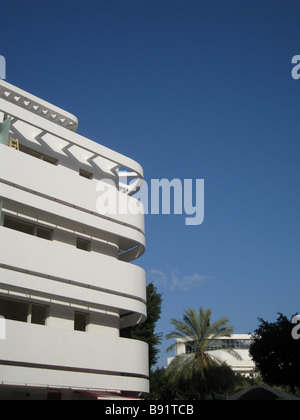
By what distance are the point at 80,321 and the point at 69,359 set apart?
231 centimetres

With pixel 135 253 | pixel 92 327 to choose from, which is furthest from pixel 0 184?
pixel 135 253

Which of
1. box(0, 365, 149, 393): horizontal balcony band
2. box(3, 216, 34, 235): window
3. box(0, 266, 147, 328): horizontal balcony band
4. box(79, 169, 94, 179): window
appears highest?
box(79, 169, 94, 179): window

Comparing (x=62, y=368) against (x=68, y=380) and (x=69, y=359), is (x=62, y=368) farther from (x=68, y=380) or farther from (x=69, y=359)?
(x=68, y=380)

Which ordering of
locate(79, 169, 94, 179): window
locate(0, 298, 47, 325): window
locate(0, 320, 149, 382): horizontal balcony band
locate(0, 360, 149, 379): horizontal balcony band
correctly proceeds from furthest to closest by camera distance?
locate(79, 169, 94, 179): window, locate(0, 298, 47, 325): window, locate(0, 360, 149, 379): horizontal balcony band, locate(0, 320, 149, 382): horizontal balcony band

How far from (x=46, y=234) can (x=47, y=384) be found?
235 inches

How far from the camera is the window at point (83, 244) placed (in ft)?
67.9

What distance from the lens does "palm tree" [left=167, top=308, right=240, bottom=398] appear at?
33156 millimetres

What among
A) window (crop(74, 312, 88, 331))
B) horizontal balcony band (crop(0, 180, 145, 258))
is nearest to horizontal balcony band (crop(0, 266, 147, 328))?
window (crop(74, 312, 88, 331))

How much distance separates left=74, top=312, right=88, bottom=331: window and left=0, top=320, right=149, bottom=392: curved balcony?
1252mm

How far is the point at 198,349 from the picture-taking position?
3462cm

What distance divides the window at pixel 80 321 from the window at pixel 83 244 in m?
2.89

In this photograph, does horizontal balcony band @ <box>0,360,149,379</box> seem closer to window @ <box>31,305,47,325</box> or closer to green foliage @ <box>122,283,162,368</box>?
window @ <box>31,305,47,325</box>

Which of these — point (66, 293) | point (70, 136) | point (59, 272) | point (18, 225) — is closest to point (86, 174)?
point (70, 136)
